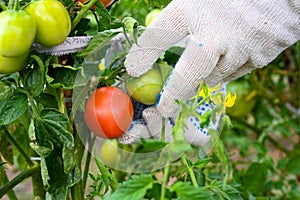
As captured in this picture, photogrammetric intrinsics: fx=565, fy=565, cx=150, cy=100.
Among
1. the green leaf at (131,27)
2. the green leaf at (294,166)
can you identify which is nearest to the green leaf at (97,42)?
the green leaf at (131,27)

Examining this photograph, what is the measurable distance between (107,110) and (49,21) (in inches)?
5.2

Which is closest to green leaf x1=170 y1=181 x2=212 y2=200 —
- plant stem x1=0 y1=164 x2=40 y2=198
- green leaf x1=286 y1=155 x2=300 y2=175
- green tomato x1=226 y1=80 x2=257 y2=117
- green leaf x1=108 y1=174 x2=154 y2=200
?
green leaf x1=108 y1=174 x2=154 y2=200

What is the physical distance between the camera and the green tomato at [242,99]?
182 centimetres

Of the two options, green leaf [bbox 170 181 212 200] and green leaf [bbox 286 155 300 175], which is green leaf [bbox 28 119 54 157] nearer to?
green leaf [bbox 170 181 212 200]

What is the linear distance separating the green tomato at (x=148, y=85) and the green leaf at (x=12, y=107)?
4.9 inches

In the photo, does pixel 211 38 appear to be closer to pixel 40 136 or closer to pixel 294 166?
pixel 40 136

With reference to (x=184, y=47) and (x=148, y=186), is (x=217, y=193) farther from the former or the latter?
Answer: (x=184, y=47)

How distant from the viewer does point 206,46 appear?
733 millimetres

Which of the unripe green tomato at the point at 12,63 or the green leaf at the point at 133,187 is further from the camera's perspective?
the unripe green tomato at the point at 12,63

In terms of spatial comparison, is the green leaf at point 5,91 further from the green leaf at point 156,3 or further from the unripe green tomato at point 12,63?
the green leaf at point 156,3

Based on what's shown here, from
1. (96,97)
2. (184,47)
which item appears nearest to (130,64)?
(96,97)

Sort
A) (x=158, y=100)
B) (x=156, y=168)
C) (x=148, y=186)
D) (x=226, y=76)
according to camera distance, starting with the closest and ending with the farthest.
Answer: (x=148, y=186), (x=156, y=168), (x=158, y=100), (x=226, y=76)

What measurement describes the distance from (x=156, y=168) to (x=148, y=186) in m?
0.11

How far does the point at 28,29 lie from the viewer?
537 millimetres
